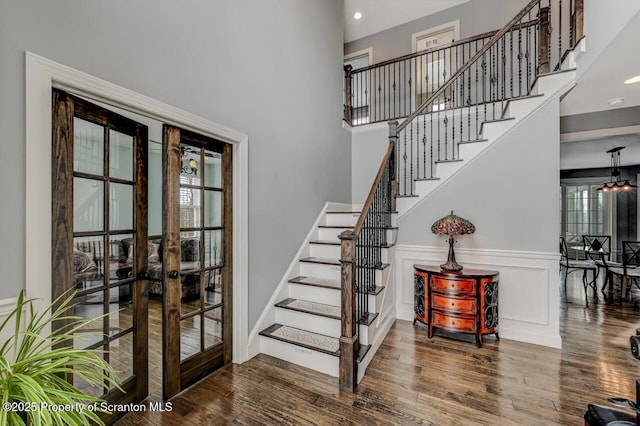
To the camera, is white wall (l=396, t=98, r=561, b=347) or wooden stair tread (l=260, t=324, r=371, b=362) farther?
white wall (l=396, t=98, r=561, b=347)

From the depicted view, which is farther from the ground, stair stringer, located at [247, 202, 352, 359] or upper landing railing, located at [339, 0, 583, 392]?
upper landing railing, located at [339, 0, 583, 392]

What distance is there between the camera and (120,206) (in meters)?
1.95

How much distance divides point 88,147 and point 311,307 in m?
2.28

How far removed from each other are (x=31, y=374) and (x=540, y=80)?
4536 millimetres

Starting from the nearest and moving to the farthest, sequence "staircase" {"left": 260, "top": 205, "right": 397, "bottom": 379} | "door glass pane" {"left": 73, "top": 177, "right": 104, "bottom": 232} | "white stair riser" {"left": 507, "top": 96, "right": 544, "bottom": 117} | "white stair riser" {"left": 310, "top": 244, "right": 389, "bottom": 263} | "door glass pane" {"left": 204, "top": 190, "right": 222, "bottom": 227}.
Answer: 1. "door glass pane" {"left": 73, "top": 177, "right": 104, "bottom": 232}
2. "door glass pane" {"left": 204, "top": 190, "right": 222, "bottom": 227}
3. "staircase" {"left": 260, "top": 205, "right": 397, "bottom": 379}
4. "white stair riser" {"left": 507, "top": 96, "right": 544, "bottom": 117}
5. "white stair riser" {"left": 310, "top": 244, "right": 389, "bottom": 263}

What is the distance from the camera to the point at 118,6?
5.82 feet

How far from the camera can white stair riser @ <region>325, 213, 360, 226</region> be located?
155 inches

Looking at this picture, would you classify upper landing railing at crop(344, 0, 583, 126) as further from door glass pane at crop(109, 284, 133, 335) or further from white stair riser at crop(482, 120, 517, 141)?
door glass pane at crop(109, 284, 133, 335)

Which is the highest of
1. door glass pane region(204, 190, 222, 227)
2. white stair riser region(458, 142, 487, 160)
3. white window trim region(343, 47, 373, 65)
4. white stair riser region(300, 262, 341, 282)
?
white window trim region(343, 47, 373, 65)

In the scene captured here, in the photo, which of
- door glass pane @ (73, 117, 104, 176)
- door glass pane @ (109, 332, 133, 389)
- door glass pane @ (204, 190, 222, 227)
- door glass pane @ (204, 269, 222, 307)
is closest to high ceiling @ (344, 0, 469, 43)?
door glass pane @ (204, 190, 222, 227)

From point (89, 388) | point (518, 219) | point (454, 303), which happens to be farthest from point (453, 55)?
point (89, 388)

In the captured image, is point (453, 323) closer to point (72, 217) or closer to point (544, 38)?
point (72, 217)

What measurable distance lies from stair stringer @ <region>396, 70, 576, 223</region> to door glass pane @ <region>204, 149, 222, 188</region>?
92.9 inches

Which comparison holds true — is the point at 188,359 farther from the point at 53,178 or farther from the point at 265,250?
the point at 53,178
